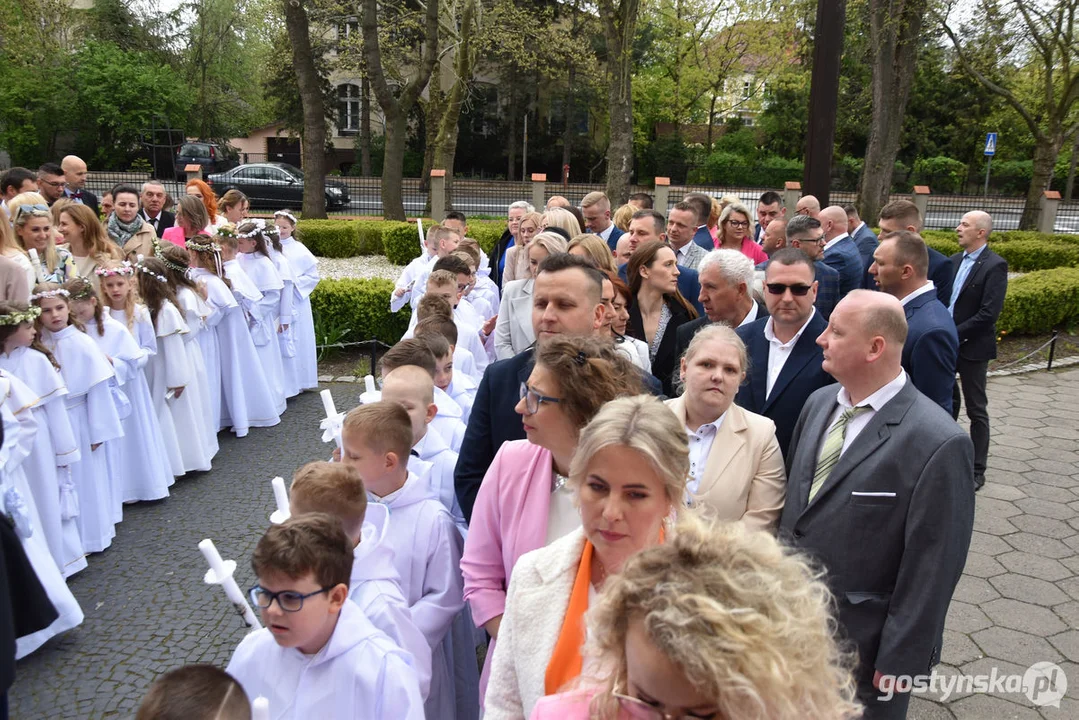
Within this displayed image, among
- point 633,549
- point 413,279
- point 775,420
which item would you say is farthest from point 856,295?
point 413,279

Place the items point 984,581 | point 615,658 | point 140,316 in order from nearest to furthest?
point 615,658 < point 984,581 < point 140,316

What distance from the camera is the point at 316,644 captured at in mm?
2662

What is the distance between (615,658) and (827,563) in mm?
1760

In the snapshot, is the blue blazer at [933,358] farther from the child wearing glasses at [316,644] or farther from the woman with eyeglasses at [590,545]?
the child wearing glasses at [316,644]

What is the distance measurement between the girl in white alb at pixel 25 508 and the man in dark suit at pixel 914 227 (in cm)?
665

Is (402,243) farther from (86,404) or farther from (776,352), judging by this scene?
(776,352)

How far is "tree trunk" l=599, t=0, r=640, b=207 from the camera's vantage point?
68.2 ft

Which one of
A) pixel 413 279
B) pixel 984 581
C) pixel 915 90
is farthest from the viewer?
pixel 915 90

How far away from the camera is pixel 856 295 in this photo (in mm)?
3365

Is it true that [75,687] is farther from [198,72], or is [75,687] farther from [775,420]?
[198,72]

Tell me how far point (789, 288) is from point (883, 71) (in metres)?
19.7

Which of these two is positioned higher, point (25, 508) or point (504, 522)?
point (504, 522)

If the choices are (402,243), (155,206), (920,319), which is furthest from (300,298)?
(402,243)

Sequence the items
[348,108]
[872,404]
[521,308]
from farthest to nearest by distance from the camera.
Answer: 1. [348,108]
2. [521,308]
3. [872,404]
